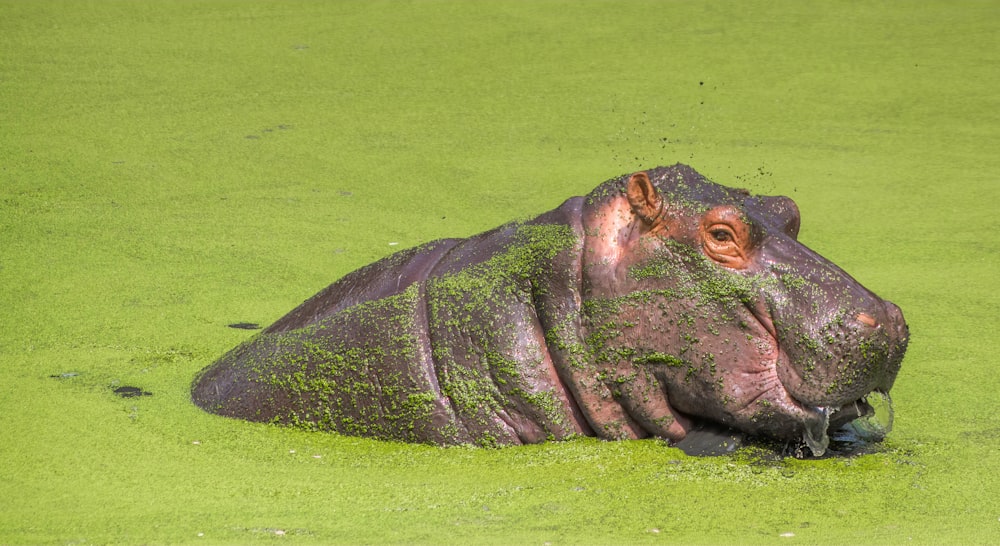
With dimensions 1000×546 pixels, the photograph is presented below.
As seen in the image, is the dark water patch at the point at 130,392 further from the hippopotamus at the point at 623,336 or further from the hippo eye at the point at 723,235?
the hippo eye at the point at 723,235

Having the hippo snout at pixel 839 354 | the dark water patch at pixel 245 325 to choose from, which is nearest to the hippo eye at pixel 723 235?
the hippo snout at pixel 839 354

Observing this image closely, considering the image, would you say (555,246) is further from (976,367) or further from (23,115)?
(23,115)

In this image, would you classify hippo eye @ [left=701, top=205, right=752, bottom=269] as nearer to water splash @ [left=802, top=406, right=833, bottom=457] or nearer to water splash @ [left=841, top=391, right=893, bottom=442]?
water splash @ [left=802, top=406, right=833, bottom=457]

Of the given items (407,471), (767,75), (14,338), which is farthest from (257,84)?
(407,471)

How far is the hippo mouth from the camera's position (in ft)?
14.5

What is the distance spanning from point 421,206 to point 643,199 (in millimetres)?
4456

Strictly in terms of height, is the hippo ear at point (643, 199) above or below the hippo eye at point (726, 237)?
above

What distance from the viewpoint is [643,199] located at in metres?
4.53

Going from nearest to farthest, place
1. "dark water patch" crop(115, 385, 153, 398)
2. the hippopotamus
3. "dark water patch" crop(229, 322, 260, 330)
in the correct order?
the hippopotamus < "dark water patch" crop(115, 385, 153, 398) < "dark water patch" crop(229, 322, 260, 330)

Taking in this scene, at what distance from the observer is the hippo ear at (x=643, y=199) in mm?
4516

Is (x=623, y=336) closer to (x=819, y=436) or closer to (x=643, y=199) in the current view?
(x=643, y=199)

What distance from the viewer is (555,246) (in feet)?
15.2

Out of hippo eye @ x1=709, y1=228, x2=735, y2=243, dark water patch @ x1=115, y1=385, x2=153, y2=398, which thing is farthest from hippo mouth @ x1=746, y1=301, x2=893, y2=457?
dark water patch @ x1=115, y1=385, x2=153, y2=398

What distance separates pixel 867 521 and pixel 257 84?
8.09 metres
